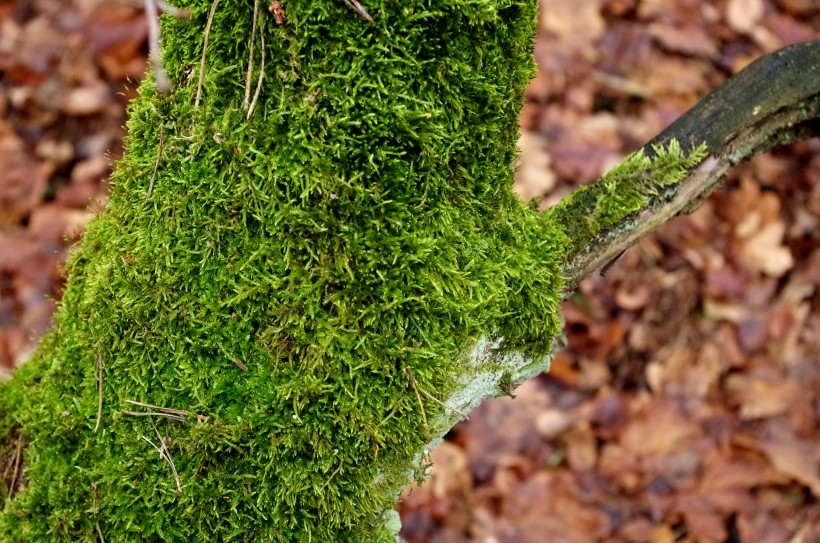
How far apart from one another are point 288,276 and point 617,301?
2.94 metres

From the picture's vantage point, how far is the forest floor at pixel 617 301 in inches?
128

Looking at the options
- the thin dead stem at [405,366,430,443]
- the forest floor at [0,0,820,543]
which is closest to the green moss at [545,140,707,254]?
the thin dead stem at [405,366,430,443]

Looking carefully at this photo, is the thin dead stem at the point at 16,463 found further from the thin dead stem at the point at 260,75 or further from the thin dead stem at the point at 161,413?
the thin dead stem at the point at 260,75

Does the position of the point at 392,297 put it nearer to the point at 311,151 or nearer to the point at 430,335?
the point at 430,335

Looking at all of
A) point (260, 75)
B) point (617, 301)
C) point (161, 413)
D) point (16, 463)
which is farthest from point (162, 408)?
point (617, 301)

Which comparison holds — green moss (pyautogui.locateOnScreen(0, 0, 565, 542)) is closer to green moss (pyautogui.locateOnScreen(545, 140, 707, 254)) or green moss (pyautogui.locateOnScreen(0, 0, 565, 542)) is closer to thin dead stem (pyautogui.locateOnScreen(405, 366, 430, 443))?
thin dead stem (pyautogui.locateOnScreen(405, 366, 430, 443))

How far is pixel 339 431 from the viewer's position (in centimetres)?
131

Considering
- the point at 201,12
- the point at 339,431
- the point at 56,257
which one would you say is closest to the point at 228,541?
the point at 339,431

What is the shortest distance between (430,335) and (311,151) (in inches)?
17.0

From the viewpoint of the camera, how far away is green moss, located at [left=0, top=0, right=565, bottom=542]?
4.02ft

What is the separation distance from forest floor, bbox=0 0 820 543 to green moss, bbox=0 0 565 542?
2060 millimetres

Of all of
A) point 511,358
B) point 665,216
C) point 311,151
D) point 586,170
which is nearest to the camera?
point 311,151

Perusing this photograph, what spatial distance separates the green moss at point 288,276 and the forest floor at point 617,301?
2.06m

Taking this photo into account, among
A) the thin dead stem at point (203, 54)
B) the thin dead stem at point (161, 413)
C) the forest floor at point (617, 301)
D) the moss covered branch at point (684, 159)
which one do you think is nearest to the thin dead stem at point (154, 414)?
the thin dead stem at point (161, 413)
